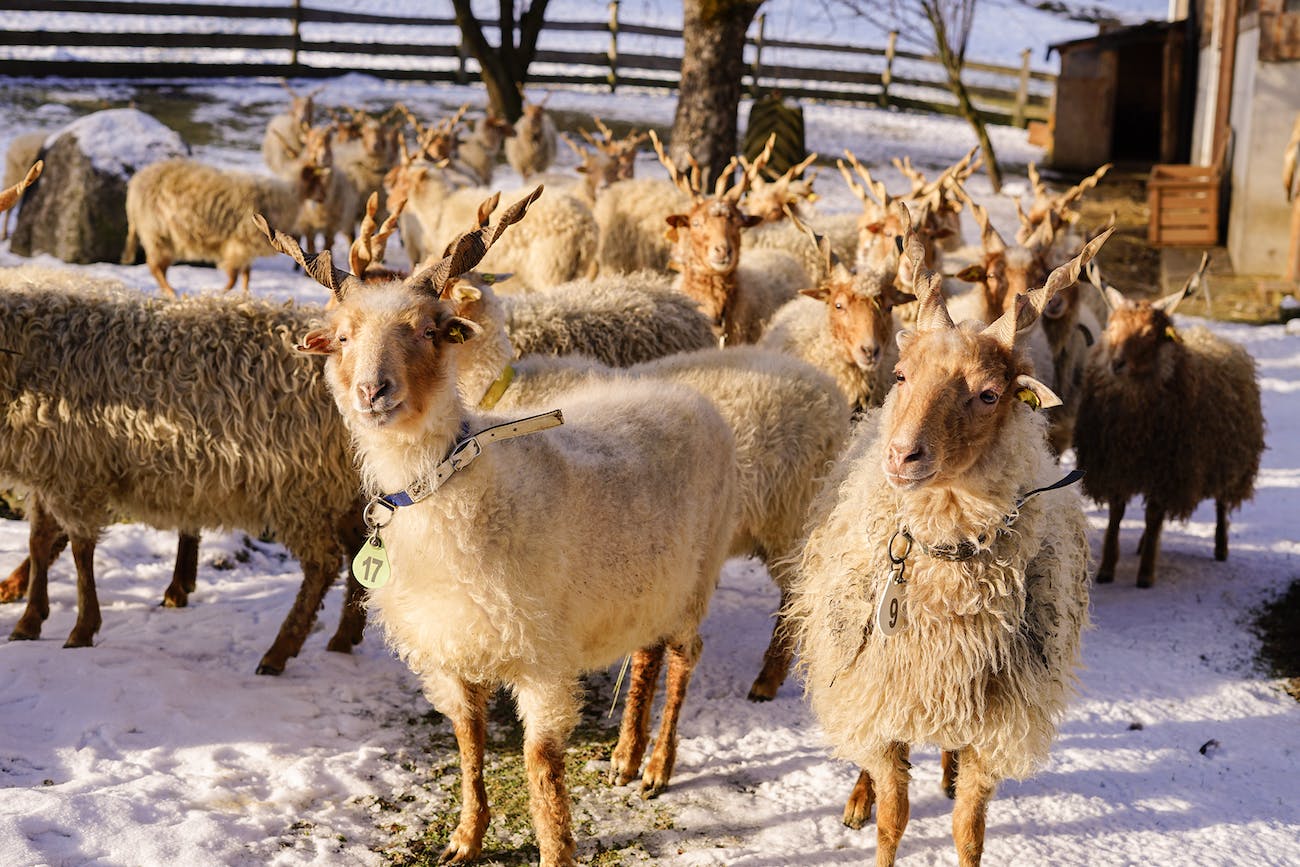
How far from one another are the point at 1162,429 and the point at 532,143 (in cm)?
1243

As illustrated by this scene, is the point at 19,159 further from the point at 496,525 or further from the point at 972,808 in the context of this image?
the point at 972,808

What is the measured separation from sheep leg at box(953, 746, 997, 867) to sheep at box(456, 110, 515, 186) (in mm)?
14213

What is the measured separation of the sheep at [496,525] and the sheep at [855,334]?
2.07 metres

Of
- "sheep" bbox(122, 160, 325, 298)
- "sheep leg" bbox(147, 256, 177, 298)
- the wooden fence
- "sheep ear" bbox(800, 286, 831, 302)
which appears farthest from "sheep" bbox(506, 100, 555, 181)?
"sheep ear" bbox(800, 286, 831, 302)

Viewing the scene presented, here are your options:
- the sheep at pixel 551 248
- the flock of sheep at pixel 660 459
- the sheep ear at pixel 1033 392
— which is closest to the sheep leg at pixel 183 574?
the flock of sheep at pixel 660 459

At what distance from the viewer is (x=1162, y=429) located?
6934 millimetres

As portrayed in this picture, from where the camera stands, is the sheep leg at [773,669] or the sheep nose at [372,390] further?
the sheep leg at [773,669]

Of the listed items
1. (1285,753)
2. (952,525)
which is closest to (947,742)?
(952,525)

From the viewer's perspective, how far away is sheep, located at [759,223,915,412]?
6219mm

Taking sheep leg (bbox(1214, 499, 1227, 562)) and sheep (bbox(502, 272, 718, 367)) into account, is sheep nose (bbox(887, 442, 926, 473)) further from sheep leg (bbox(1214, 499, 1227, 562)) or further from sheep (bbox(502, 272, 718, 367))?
sheep leg (bbox(1214, 499, 1227, 562))

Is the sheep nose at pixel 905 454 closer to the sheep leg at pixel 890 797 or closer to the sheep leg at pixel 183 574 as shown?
the sheep leg at pixel 890 797

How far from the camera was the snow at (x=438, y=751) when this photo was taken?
4.18m

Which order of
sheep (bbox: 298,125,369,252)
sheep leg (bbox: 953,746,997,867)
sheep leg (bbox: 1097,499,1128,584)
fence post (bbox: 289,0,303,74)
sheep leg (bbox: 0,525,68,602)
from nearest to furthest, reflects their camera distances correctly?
sheep leg (bbox: 953,746,997,867), sheep leg (bbox: 0,525,68,602), sheep leg (bbox: 1097,499,1128,584), sheep (bbox: 298,125,369,252), fence post (bbox: 289,0,303,74)

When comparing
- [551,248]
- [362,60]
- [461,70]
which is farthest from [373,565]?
[362,60]
